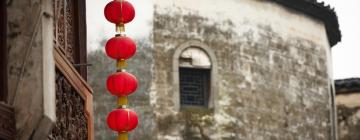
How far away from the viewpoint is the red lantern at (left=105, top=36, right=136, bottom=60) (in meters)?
10.4

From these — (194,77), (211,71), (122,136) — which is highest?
(211,71)

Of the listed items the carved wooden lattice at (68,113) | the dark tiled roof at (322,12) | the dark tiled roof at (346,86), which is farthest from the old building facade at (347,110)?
the carved wooden lattice at (68,113)

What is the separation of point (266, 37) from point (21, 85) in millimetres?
15908

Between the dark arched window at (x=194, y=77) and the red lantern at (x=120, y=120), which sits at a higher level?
the dark arched window at (x=194, y=77)

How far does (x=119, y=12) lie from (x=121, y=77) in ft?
1.94

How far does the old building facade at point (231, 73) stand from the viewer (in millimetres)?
21875

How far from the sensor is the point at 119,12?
10.5 m

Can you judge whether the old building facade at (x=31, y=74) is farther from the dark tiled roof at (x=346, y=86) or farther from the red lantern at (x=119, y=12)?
the dark tiled roof at (x=346, y=86)

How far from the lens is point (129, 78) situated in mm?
10453

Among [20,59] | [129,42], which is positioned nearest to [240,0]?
[129,42]

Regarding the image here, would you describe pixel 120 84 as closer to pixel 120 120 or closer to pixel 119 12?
pixel 120 120

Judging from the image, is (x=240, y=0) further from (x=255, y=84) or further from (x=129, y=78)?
(x=129, y=78)

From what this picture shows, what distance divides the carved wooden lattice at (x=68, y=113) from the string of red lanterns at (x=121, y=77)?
0.55 metres

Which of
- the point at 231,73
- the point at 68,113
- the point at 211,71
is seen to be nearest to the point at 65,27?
the point at 68,113
